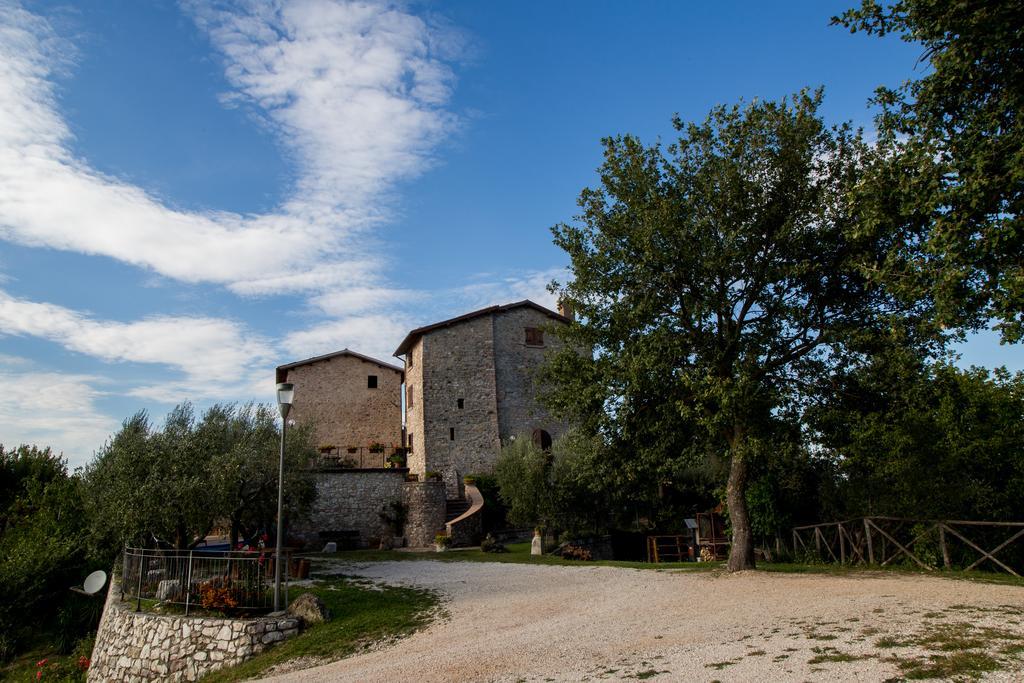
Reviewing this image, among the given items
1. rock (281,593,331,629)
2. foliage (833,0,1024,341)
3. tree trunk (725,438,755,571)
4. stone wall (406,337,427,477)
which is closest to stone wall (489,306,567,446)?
stone wall (406,337,427,477)

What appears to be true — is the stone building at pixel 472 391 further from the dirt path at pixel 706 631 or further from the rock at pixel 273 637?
the rock at pixel 273 637

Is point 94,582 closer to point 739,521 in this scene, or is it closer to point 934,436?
point 739,521

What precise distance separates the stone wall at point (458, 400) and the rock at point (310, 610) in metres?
19.7

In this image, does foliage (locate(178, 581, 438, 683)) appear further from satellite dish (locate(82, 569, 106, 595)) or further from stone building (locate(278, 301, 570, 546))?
stone building (locate(278, 301, 570, 546))

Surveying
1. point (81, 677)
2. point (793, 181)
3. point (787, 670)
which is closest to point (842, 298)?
point (793, 181)

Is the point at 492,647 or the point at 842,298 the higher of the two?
the point at 842,298

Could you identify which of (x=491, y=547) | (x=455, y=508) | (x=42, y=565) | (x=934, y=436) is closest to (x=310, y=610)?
(x=491, y=547)

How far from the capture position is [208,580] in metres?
13.1

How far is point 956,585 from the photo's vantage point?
11992mm

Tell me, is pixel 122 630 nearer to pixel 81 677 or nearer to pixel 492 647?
pixel 81 677

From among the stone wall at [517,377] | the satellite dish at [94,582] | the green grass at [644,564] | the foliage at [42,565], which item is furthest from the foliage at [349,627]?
the stone wall at [517,377]

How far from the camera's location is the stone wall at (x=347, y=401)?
36906 millimetres

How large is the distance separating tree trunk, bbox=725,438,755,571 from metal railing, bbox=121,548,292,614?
10441mm

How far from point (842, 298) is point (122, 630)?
17623 mm
